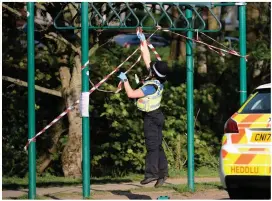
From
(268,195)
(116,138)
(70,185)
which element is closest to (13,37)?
(116,138)

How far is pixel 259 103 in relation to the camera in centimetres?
1043

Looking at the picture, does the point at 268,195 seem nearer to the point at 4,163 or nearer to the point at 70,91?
the point at 70,91

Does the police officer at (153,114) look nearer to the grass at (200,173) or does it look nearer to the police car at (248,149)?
the police car at (248,149)

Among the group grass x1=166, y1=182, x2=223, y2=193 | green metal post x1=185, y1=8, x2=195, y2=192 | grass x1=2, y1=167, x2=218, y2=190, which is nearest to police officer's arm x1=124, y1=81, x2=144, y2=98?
green metal post x1=185, y1=8, x2=195, y2=192

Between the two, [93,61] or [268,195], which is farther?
[93,61]

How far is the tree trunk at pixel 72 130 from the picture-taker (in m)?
16.8

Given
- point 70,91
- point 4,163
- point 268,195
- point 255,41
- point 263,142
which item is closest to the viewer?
point 263,142

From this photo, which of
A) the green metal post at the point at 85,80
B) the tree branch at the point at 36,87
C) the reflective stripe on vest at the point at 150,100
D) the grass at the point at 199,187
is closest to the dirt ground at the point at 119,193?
the grass at the point at 199,187

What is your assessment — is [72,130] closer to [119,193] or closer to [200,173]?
[200,173]

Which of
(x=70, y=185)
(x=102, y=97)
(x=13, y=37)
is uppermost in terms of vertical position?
(x=13, y=37)

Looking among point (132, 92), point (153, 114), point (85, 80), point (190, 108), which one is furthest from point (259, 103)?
point (85, 80)

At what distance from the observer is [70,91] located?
55.2 feet

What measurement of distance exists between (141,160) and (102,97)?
1.50m

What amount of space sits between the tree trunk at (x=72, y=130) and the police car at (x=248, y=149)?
6725 millimetres
